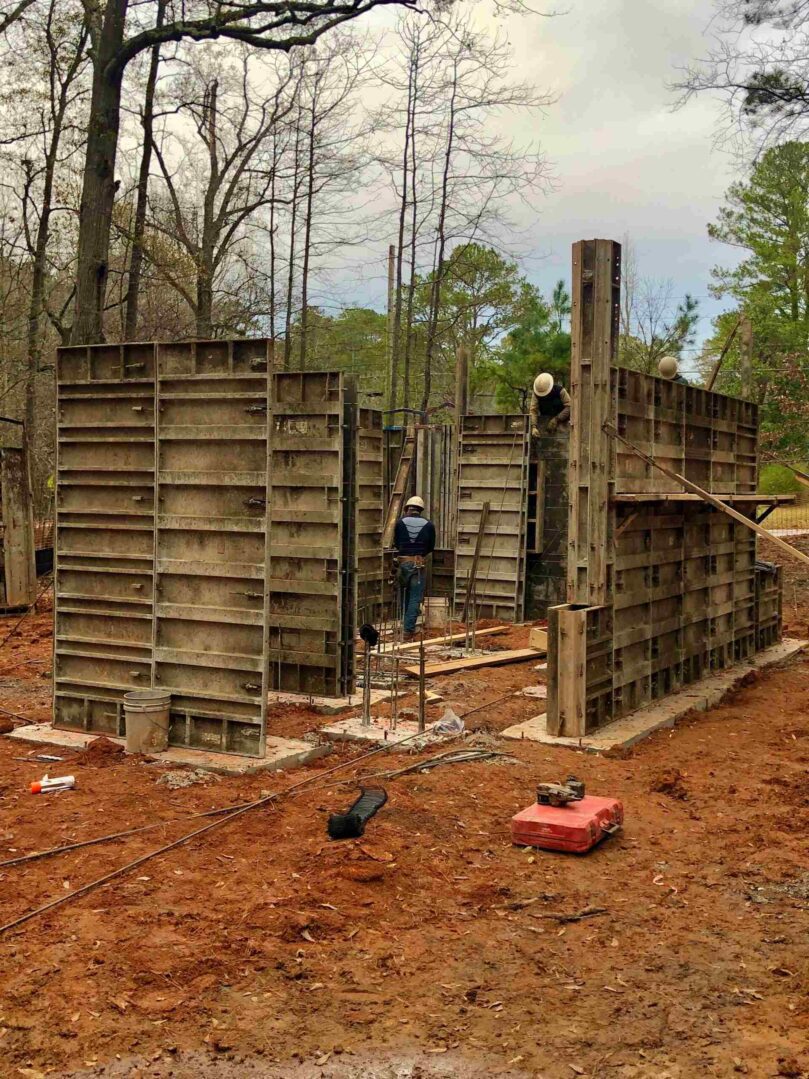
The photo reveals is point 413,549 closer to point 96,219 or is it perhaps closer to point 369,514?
point 369,514

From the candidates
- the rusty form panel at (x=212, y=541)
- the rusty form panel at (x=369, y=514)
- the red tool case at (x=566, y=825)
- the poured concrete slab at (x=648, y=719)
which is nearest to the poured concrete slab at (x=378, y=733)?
the poured concrete slab at (x=648, y=719)

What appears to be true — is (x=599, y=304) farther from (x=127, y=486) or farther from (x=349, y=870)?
(x=349, y=870)

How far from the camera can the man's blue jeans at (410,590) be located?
1598 cm

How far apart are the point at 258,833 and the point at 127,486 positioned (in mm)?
3810

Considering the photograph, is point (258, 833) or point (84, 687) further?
point (84, 687)

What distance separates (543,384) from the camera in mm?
15883

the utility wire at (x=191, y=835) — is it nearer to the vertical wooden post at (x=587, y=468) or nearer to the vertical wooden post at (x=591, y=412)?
the vertical wooden post at (x=587, y=468)

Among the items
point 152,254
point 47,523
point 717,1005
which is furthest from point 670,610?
point 47,523

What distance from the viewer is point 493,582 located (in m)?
18.7

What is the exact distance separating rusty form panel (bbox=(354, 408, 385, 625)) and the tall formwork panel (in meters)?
7.28

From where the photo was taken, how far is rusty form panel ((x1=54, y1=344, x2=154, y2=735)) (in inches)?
376

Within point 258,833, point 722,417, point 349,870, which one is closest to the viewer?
point 349,870

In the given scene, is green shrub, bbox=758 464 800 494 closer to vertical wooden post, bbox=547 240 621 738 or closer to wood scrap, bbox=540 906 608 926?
vertical wooden post, bbox=547 240 621 738

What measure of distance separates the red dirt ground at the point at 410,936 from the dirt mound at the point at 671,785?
3cm
